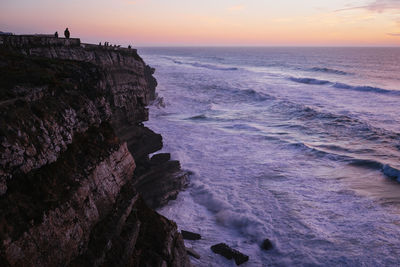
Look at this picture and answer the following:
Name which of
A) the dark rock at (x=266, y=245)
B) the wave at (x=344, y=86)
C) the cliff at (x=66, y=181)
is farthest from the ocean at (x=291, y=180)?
the wave at (x=344, y=86)

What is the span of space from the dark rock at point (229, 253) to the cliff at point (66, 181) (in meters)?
3.46

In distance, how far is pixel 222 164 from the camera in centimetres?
2664

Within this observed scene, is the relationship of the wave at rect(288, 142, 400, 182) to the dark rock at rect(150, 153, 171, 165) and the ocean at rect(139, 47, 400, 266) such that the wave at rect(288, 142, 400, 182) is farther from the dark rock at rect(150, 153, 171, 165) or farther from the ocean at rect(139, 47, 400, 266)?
the dark rock at rect(150, 153, 171, 165)

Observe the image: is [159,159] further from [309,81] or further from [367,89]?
[309,81]

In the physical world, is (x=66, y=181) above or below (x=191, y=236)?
above

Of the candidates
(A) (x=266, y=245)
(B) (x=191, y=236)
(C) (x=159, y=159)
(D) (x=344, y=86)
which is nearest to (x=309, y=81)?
(D) (x=344, y=86)

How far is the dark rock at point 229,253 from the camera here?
572 inches

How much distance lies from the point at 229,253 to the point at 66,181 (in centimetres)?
929

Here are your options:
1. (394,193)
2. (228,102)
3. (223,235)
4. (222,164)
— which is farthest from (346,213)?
(228,102)

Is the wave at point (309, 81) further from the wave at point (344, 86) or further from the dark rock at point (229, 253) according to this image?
the dark rock at point (229, 253)

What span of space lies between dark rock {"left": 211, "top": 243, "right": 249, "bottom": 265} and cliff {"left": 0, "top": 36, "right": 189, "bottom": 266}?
346cm

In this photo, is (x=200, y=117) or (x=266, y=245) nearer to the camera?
(x=266, y=245)

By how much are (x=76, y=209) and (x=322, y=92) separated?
63660 mm

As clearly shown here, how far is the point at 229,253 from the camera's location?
14.8 m
